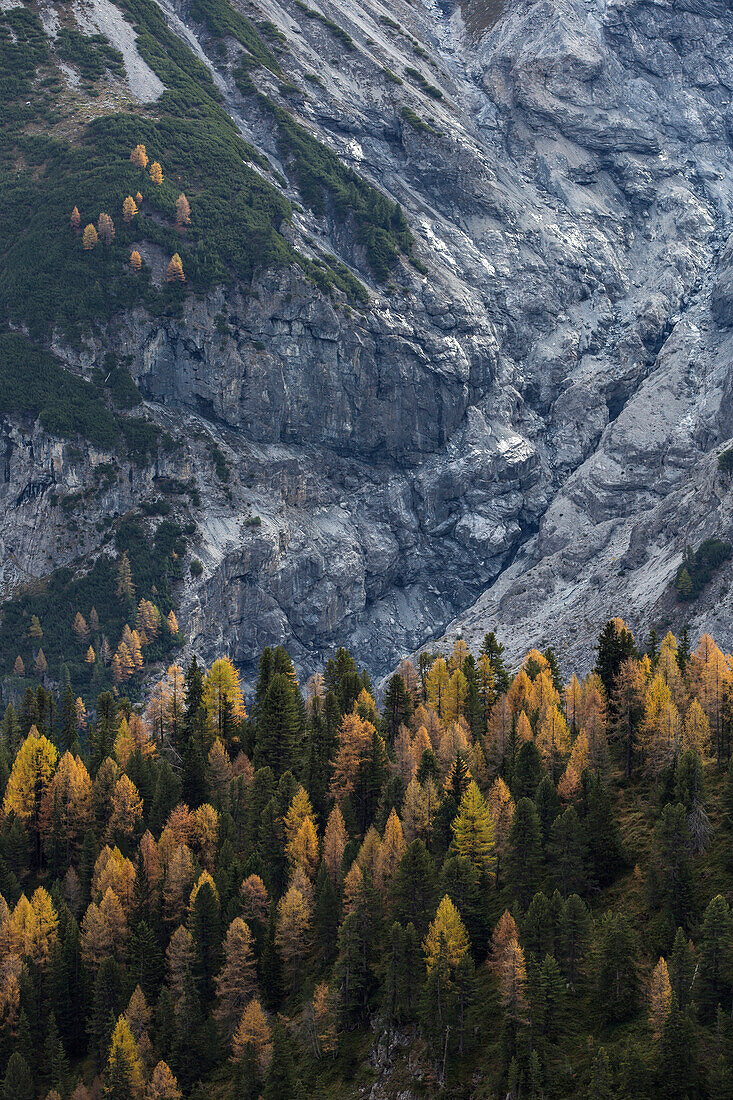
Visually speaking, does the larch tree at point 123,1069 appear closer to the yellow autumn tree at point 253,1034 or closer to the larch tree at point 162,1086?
the larch tree at point 162,1086

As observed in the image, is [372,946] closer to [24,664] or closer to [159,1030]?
[159,1030]

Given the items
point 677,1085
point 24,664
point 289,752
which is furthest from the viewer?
point 24,664

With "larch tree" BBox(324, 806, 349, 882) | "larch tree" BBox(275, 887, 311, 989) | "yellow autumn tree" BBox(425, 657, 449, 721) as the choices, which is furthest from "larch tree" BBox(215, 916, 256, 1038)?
"yellow autumn tree" BBox(425, 657, 449, 721)

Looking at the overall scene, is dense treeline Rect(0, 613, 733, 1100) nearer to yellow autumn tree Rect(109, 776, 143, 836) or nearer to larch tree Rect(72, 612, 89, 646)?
yellow autumn tree Rect(109, 776, 143, 836)

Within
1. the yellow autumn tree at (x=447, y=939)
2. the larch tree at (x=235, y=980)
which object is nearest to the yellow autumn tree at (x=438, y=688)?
the larch tree at (x=235, y=980)

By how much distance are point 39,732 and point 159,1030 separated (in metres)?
43.3

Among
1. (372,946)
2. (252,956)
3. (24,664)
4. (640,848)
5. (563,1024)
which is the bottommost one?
(24,664)

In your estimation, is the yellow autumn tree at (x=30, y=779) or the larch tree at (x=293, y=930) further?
the yellow autumn tree at (x=30, y=779)

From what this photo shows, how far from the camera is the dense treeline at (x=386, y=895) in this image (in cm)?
7238

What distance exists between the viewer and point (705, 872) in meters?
79.4

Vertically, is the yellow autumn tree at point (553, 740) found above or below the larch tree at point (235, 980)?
above

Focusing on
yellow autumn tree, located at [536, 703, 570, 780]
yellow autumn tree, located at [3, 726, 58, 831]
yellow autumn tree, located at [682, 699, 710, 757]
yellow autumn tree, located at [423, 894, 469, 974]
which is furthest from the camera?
yellow autumn tree, located at [3, 726, 58, 831]

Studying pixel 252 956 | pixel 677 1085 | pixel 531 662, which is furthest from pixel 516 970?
pixel 531 662

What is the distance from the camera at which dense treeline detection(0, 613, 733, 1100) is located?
72375 mm
